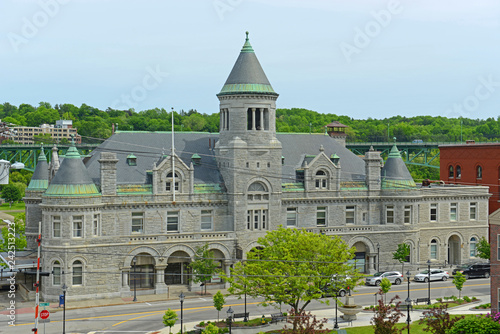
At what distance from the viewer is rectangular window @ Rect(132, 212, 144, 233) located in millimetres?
65125

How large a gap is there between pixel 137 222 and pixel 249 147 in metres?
12.5

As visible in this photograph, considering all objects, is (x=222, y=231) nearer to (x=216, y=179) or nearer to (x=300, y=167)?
(x=216, y=179)

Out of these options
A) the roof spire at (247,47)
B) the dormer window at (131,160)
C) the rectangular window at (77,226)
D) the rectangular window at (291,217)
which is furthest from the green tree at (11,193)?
the roof spire at (247,47)

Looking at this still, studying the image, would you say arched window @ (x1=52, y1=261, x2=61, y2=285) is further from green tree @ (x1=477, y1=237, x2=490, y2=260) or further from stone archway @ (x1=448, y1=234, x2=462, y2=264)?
green tree @ (x1=477, y1=237, x2=490, y2=260)

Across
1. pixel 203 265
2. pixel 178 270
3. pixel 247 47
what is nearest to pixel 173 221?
pixel 178 270

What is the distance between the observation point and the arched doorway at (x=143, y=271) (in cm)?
6494

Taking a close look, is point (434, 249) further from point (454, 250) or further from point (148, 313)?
point (148, 313)

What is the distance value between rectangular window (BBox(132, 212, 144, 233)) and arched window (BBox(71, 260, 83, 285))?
5836 millimetres

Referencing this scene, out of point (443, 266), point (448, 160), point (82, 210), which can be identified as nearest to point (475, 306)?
point (443, 266)

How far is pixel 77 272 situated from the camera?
6197 cm

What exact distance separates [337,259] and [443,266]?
2806 cm

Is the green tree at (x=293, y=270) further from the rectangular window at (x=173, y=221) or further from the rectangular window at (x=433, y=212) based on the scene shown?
the rectangular window at (x=433, y=212)

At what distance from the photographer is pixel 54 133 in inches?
7288

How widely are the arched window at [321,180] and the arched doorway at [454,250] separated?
16960 mm
